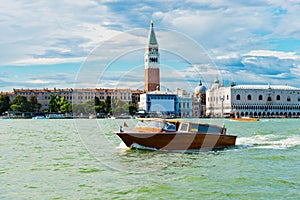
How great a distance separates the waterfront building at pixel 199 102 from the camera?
139375mm

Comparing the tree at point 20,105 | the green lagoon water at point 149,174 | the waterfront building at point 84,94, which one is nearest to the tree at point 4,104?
the tree at point 20,105

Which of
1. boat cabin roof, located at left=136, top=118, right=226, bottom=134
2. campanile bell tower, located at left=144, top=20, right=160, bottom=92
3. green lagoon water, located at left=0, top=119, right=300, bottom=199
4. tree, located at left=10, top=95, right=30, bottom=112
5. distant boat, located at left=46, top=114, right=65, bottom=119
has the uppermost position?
campanile bell tower, located at left=144, top=20, right=160, bottom=92

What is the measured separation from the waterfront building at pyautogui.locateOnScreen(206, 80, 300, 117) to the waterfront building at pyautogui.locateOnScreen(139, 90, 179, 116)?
49.2ft

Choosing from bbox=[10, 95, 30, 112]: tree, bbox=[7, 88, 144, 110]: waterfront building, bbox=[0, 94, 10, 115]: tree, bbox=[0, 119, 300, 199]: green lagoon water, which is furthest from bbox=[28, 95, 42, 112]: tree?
bbox=[0, 119, 300, 199]: green lagoon water

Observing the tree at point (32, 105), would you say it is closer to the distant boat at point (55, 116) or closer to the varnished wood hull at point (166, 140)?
the distant boat at point (55, 116)

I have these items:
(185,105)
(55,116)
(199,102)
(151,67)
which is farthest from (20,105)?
(151,67)

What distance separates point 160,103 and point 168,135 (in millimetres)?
95864

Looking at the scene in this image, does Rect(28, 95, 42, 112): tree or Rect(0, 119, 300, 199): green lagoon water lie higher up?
Rect(28, 95, 42, 112): tree

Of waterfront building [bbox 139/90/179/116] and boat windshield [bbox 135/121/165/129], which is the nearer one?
boat windshield [bbox 135/121/165/129]

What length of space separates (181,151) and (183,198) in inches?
350

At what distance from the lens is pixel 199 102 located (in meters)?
136

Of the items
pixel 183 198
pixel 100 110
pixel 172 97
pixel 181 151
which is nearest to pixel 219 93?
pixel 172 97

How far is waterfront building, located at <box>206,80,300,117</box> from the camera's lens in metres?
125

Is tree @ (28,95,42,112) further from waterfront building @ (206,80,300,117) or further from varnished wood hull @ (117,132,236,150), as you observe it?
varnished wood hull @ (117,132,236,150)
